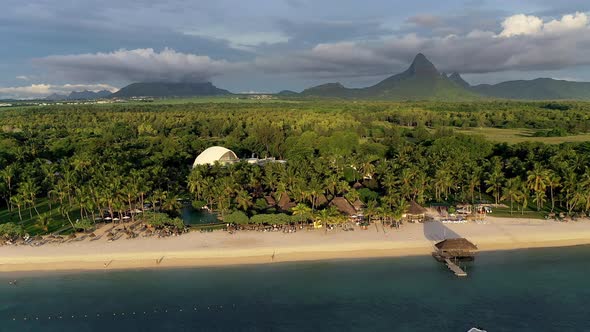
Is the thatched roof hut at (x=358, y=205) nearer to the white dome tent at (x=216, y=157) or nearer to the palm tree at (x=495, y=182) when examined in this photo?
the palm tree at (x=495, y=182)

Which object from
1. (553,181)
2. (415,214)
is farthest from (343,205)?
(553,181)

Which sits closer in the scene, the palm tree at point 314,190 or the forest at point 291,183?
the forest at point 291,183

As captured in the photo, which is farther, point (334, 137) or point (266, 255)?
point (334, 137)

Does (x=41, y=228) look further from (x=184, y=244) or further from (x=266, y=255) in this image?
(x=266, y=255)

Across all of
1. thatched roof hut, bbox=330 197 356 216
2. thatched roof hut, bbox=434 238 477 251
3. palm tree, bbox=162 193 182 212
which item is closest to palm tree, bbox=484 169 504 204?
thatched roof hut, bbox=434 238 477 251

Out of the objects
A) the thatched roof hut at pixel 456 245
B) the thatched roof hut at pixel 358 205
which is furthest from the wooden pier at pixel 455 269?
the thatched roof hut at pixel 358 205

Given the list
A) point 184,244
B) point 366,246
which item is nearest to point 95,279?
point 184,244

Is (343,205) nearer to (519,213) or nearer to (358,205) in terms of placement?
(358,205)

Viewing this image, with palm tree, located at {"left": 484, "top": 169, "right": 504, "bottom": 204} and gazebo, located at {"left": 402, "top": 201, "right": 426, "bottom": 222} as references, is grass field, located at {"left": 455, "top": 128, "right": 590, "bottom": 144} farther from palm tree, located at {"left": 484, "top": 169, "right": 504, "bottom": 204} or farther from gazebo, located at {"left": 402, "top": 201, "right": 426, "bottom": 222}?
gazebo, located at {"left": 402, "top": 201, "right": 426, "bottom": 222}
